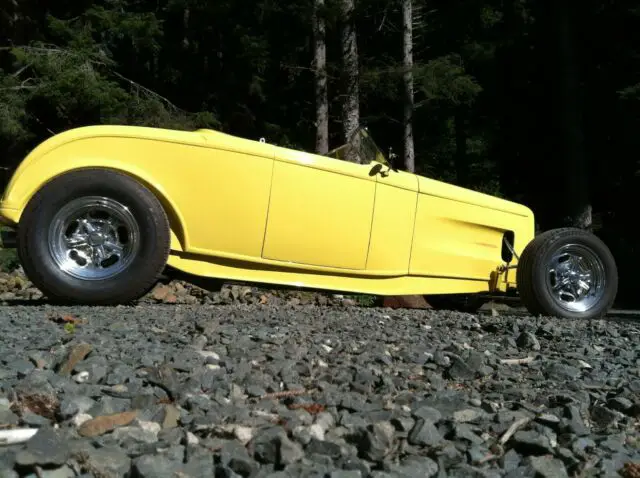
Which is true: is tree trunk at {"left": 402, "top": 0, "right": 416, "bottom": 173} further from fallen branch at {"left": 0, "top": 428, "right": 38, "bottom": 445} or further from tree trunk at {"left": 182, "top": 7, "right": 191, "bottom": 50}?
fallen branch at {"left": 0, "top": 428, "right": 38, "bottom": 445}

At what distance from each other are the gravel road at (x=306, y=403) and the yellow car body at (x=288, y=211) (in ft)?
4.05

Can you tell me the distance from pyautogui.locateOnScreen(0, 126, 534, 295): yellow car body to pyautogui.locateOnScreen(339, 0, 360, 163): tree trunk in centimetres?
905

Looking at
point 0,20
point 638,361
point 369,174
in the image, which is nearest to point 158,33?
point 0,20

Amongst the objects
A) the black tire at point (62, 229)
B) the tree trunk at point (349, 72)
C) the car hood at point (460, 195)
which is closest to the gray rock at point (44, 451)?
the black tire at point (62, 229)

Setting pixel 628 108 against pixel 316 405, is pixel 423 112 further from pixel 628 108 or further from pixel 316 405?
pixel 316 405

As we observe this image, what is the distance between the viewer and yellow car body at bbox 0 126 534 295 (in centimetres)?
490

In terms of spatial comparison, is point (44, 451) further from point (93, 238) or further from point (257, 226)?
point (257, 226)

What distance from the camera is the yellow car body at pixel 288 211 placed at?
490 centimetres

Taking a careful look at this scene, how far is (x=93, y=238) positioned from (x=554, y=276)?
358cm

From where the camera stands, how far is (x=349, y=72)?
51.9 ft

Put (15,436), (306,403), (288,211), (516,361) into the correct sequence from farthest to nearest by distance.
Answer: (288,211) < (516,361) < (306,403) < (15,436)

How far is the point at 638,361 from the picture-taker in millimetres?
3527

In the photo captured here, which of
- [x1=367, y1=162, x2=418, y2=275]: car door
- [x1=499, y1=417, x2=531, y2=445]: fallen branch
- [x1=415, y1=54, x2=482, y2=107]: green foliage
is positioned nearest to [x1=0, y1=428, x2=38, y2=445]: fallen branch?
[x1=499, y1=417, x2=531, y2=445]: fallen branch

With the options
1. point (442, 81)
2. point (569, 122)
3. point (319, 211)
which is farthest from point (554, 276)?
point (442, 81)
